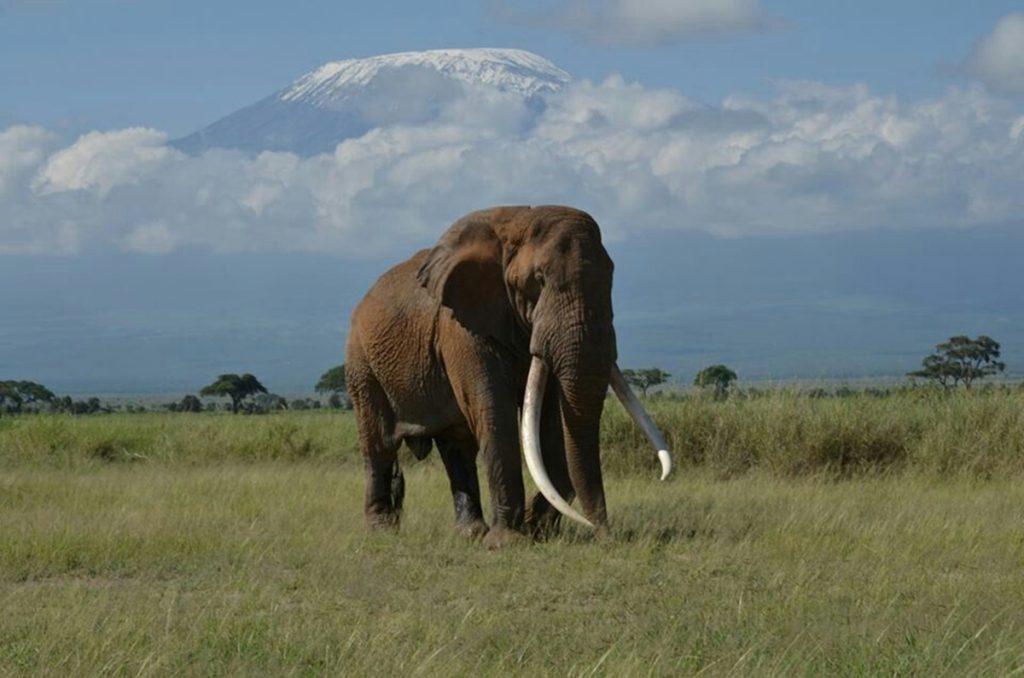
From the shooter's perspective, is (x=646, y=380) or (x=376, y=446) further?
(x=646, y=380)

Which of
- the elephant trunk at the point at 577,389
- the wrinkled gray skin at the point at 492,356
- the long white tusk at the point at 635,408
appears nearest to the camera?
the elephant trunk at the point at 577,389

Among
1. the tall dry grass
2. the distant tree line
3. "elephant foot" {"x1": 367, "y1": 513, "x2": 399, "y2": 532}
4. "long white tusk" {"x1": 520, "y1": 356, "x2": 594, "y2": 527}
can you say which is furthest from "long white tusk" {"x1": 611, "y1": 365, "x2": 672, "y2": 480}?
the distant tree line

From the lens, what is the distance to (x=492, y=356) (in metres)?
10.7

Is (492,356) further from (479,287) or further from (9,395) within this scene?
(9,395)

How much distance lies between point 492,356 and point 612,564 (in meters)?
1.69

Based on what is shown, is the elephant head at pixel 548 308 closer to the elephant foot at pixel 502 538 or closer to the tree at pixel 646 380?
the elephant foot at pixel 502 538

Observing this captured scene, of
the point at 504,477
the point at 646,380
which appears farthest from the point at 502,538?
the point at 646,380

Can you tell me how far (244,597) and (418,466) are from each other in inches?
340

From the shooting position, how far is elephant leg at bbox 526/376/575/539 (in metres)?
10.8

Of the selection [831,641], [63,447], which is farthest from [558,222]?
[63,447]

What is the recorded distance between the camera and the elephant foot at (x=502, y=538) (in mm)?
10664

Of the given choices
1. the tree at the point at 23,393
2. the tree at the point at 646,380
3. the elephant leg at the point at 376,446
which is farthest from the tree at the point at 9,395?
the elephant leg at the point at 376,446

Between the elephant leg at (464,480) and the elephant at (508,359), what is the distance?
0.03ft

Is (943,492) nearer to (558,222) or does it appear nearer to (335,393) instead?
(558,222)
